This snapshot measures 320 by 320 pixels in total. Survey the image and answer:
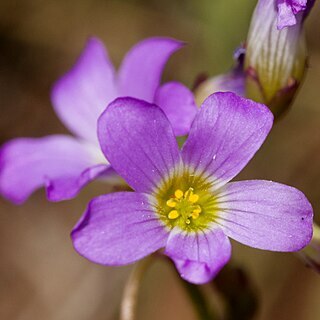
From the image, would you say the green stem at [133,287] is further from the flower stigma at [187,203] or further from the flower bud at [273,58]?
the flower bud at [273,58]

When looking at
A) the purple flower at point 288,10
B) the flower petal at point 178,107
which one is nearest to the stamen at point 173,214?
the flower petal at point 178,107

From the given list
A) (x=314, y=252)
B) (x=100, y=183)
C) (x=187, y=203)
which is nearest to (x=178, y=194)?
(x=187, y=203)

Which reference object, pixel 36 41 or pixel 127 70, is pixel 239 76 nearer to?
pixel 127 70

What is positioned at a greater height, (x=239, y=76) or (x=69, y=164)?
(x=239, y=76)

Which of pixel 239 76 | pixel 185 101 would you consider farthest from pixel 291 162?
pixel 185 101

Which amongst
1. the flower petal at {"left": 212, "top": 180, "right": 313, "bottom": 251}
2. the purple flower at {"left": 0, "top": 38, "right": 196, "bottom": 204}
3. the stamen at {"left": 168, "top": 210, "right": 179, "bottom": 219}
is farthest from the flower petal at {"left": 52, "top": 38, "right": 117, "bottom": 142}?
the flower petal at {"left": 212, "top": 180, "right": 313, "bottom": 251}

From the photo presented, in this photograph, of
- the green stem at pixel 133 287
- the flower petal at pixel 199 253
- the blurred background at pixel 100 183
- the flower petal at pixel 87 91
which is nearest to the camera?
the flower petal at pixel 199 253

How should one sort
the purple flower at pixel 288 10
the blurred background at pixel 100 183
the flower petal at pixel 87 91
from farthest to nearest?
the blurred background at pixel 100 183, the flower petal at pixel 87 91, the purple flower at pixel 288 10

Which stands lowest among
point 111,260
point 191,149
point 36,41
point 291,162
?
point 291,162

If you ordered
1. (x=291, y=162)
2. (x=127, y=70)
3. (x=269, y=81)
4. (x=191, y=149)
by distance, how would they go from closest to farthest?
(x=191, y=149), (x=269, y=81), (x=127, y=70), (x=291, y=162)
